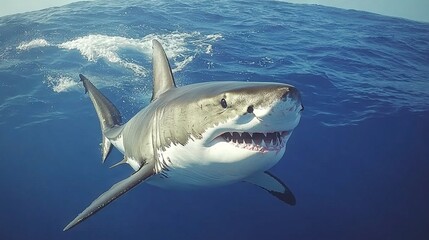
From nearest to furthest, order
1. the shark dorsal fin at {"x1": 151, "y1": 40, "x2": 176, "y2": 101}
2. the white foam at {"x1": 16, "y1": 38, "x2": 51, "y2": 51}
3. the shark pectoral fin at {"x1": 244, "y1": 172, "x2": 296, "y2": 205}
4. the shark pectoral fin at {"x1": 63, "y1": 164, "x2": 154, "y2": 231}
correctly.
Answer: the shark pectoral fin at {"x1": 63, "y1": 164, "x2": 154, "y2": 231}
the shark pectoral fin at {"x1": 244, "y1": 172, "x2": 296, "y2": 205}
the shark dorsal fin at {"x1": 151, "y1": 40, "x2": 176, "y2": 101}
the white foam at {"x1": 16, "y1": 38, "x2": 51, "y2": 51}

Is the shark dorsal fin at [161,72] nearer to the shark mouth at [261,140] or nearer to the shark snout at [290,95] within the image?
the shark mouth at [261,140]

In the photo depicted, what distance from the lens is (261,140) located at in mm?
2385

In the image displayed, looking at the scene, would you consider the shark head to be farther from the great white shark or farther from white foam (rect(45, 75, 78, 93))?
white foam (rect(45, 75, 78, 93))

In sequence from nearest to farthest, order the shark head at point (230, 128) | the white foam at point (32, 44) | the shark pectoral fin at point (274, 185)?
the shark head at point (230, 128), the shark pectoral fin at point (274, 185), the white foam at point (32, 44)

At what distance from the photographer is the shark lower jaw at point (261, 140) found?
237 cm

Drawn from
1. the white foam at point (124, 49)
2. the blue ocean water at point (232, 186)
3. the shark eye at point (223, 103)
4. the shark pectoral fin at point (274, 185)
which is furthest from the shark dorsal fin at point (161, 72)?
the white foam at point (124, 49)

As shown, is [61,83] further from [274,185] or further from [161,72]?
[274,185]

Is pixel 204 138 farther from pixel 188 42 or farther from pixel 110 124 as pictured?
pixel 188 42

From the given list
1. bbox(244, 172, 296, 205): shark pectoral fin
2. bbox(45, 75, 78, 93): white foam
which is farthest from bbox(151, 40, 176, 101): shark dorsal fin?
bbox(45, 75, 78, 93): white foam

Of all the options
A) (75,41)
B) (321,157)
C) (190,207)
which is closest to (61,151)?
(75,41)

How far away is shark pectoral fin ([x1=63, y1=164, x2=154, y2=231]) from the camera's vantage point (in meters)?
2.99

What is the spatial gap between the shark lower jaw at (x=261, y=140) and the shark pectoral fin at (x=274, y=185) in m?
1.84

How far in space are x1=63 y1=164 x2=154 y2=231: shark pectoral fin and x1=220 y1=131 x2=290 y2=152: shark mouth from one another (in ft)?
5.03

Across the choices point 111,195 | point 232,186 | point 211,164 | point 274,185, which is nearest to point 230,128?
point 211,164
